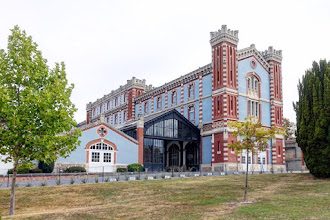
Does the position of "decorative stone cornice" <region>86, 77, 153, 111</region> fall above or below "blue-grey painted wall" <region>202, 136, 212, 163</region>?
above

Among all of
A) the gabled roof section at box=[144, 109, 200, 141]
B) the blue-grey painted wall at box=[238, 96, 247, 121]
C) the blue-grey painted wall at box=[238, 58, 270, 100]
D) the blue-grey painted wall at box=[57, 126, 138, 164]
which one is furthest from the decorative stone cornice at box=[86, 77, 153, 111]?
the blue-grey painted wall at box=[238, 96, 247, 121]

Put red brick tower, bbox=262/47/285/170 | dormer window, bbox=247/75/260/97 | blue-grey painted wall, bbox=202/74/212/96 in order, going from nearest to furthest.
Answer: blue-grey painted wall, bbox=202/74/212/96
dormer window, bbox=247/75/260/97
red brick tower, bbox=262/47/285/170

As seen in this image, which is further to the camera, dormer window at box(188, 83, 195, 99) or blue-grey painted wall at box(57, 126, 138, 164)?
dormer window at box(188, 83, 195, 99)

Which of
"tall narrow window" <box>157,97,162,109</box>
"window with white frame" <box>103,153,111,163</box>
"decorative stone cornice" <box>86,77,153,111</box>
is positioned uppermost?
"decorative stone cornice" <box>86,77,153,111</box>

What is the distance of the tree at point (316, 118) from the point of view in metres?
24.4

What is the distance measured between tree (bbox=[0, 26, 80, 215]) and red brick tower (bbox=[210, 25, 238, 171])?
25.0m

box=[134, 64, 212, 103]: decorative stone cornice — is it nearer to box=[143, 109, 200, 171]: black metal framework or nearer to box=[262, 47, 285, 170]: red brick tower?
box=[143, 109, 200, 171]: black metal framework

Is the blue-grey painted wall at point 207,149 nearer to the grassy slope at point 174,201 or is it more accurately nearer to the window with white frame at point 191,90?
the window with white frame at point 191,90

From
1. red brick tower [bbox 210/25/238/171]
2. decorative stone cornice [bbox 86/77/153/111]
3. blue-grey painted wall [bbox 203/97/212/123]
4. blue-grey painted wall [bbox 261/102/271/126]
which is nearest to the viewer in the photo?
red brick tower [bbox 210/25/238/171]

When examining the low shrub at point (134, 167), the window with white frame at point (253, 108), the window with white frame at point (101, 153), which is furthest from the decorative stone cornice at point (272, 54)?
the window with white frame at point (101, 153)

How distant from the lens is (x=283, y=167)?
143 feet

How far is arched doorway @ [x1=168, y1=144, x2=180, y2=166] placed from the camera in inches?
1768

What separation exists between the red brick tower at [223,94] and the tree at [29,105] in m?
25.0

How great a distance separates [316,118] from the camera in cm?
2509
